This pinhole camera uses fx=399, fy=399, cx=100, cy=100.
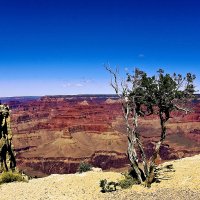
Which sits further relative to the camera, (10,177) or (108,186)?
(10,177)

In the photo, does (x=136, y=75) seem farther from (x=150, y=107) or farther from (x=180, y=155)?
(x=180, y=155)

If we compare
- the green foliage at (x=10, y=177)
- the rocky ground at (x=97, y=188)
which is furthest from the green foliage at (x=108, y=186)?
the green foliage at (x=10, y=177)

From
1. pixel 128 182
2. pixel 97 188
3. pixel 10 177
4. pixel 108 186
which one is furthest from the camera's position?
pixel 10 177

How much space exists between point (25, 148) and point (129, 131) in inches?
6214

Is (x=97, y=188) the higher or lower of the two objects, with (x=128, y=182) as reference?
lower

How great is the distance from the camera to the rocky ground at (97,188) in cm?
2600

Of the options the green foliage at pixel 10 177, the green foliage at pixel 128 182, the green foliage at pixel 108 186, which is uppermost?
the green foliage at pixel 128 182

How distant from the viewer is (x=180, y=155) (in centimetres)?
15012

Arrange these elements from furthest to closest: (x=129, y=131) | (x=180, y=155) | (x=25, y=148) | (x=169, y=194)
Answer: (x=25, y=148) < (x=180, y=155) < (x=129, y=131) < (x=169, y=194)

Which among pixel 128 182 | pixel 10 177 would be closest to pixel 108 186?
pixel 128 182

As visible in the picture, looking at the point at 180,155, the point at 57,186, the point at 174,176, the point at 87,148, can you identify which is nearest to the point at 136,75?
the point at 174,176

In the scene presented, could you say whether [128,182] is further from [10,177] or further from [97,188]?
[10,177]

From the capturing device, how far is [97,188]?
95.9 feet

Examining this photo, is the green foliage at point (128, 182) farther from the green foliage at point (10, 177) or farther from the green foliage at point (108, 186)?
the green foliage at point (10, 177)
